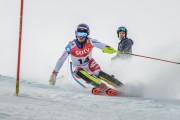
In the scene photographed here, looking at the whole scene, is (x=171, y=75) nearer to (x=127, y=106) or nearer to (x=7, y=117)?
(x=127, y=106)

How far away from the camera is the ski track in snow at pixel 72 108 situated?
499cm

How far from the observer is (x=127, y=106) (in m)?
6.54

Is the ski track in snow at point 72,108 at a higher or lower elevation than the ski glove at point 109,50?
lower

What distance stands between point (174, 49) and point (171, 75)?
198 cm

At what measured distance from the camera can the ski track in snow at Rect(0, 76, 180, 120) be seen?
4988mm

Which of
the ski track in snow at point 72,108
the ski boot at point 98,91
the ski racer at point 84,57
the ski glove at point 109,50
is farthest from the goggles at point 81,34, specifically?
the ski track in snow at point 72,108

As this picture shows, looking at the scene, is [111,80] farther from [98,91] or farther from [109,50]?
[98,91]

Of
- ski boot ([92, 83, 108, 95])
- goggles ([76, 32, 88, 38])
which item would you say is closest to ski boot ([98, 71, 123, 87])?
ski boot ([92, 83, 108, 95])

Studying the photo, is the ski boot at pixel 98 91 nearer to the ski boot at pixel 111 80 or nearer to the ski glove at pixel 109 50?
the ski boot at pixel 111 80

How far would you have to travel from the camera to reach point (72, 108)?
5.86m

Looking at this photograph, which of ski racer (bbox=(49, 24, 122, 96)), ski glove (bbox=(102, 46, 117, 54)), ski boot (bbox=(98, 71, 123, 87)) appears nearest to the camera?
ski racer (bbox=(49, 24, 122, 96))

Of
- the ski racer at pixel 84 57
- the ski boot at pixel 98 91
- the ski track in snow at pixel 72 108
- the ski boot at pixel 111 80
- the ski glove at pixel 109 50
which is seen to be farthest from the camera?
the ski glove at pixel 109 50

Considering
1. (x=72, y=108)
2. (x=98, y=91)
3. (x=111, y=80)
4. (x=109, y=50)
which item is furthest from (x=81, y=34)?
(x=72, y=108)

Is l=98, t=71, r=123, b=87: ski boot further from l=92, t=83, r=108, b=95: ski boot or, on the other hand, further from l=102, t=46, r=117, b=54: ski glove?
l=92, t=83, r=108, b=95: ski boot
